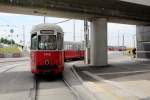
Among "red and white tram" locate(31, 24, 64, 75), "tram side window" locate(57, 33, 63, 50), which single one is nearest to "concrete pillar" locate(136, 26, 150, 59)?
"tram side window" locate(57, 33, 63, 50)

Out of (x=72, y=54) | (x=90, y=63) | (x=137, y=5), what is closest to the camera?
(x=137, y=5)

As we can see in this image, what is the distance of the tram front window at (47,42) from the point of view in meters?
20.4

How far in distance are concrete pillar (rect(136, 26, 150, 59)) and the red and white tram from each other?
81.2 feet

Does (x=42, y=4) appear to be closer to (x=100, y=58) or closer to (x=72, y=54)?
(x=100, y=58)

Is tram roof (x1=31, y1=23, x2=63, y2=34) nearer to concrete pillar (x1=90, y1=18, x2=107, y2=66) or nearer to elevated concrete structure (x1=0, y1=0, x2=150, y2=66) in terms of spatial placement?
elevated concrete structure (x1=0, y1=0, x2=150, y2=66)

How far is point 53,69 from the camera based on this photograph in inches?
796

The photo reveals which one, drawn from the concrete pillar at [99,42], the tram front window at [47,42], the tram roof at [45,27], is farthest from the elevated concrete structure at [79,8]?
the tram front window at [47,42]

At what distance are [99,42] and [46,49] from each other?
1306 cm

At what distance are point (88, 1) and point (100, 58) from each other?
6.12m

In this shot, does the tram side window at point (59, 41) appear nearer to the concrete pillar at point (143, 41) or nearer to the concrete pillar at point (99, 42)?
the concrete pillar at point (99, 42)

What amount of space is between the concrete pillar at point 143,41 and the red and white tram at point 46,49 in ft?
81.2

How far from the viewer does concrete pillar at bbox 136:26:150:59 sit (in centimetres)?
4413

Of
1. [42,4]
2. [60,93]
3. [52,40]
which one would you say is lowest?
[60,93]

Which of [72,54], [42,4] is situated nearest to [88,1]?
[42,4]
